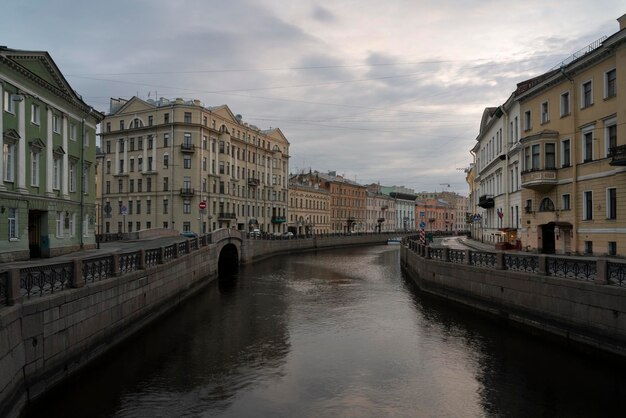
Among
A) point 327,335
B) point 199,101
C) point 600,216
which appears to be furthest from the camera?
point 199,101

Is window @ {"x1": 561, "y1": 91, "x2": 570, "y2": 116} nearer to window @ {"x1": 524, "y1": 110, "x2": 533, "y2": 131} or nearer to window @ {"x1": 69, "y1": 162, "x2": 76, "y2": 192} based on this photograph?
window @ {"x1": 524, "y1": 110, "x2": 533, "y2": 131}

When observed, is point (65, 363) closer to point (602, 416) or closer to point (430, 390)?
point (430, 390)

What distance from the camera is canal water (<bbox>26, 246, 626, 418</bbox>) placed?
35.5 feet

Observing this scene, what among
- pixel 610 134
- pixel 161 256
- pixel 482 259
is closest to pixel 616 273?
pixel 482 259

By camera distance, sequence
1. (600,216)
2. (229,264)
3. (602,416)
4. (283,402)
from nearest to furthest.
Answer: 1. (602,416)
2. (283,402)
3. (600,216)
4. (229,264)

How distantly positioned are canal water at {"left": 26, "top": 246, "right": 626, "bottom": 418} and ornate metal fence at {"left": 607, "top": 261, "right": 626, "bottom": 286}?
212 centimetres

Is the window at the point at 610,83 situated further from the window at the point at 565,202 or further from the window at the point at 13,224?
the window at the point at 13,224

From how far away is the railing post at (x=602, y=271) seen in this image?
534 inches

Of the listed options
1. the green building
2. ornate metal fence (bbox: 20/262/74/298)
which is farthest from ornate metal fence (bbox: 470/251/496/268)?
the green building

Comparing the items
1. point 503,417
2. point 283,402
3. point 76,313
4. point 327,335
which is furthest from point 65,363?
point 503,417

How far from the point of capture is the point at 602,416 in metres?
10.3

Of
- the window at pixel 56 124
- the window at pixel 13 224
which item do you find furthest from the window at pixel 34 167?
the window at pixel 56 124

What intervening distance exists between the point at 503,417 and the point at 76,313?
33.5 feet

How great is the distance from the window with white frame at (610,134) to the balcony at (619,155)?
1456mm
